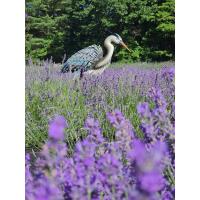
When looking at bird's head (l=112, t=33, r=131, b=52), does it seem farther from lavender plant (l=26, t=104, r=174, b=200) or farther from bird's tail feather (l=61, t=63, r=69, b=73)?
lavender plant (l=26, t=104, r=174, b=200)

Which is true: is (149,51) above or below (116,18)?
below

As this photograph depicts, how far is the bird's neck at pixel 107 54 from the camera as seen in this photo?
240 cm

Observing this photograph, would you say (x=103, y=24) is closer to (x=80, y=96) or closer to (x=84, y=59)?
(x=84, y=59)

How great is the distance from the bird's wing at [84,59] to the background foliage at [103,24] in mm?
51

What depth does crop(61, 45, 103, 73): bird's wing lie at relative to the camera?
2471 mm

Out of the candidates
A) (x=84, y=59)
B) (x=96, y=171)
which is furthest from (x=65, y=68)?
(x=96, y=171)

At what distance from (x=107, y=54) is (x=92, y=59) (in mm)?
132

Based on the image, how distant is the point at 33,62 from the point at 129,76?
0.62 m

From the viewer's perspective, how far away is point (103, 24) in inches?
92.7
